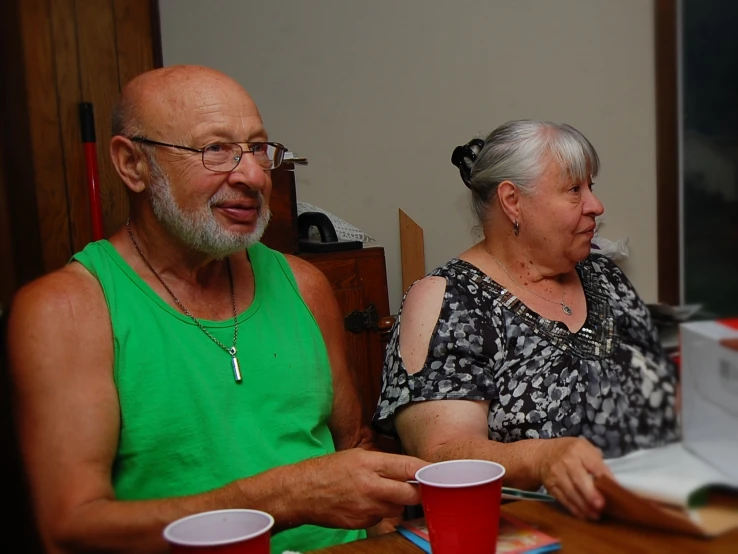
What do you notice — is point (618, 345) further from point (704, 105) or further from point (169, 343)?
point (169, 343)

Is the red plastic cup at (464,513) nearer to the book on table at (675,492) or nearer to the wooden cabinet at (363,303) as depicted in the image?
the book on table at (675,492)

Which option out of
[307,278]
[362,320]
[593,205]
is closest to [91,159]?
[307,278]

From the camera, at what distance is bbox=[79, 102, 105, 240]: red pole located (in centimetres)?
48

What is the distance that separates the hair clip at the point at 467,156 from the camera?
4.96 ft

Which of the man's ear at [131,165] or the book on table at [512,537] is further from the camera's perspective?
the man's ear at [131,165]

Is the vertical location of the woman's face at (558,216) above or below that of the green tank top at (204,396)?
above

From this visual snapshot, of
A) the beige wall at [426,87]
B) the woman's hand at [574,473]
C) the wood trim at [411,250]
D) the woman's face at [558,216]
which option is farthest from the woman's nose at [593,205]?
the wood trim at [411,250]

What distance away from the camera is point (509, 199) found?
4.67 feet

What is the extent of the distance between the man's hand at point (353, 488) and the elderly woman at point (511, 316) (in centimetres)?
24

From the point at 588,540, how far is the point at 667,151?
39 centimetres

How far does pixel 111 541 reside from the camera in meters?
0.91

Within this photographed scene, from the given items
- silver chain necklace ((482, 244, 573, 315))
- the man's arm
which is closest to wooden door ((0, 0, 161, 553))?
the man's arm

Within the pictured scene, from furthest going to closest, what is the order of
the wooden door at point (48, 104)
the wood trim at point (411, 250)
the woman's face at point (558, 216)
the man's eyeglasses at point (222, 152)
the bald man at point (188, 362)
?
the wood trim at point (411, 250) → the woman's face at point (558, 216) → the man's eyeglasses at point (222, 152) → the bald man at point (188, 362) → the wooden door at point (48, 104)

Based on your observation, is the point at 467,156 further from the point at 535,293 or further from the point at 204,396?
the point at 204,396
